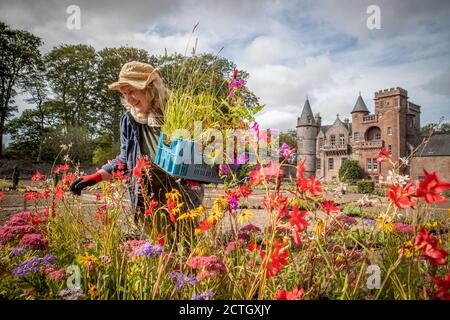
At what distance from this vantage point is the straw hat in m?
2.20

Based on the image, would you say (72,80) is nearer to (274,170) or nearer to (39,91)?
(39,91)

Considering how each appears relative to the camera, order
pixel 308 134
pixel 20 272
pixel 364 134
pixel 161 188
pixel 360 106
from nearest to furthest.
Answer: pixel 20 272 < pixel 161 188 < pixel 364 134 < pixel 360 106 < pixel 308 134

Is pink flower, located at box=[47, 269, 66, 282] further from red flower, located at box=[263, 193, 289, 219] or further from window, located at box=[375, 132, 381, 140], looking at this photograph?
window, located at box=[375, 132, 381, 140]

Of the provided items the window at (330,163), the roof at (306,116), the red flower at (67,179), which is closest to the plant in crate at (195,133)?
the red flower at (67,179)

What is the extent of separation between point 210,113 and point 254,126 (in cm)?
43

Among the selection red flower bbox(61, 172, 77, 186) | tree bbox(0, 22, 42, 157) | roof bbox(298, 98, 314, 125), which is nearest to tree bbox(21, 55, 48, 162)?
tree bbox(0, 22, 42, 157)

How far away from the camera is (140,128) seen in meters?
2.51

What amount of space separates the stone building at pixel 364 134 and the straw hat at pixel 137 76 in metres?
31.7

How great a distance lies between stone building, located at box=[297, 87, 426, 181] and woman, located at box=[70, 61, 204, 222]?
31476 millimetres

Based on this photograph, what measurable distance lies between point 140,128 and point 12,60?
27.1 meters

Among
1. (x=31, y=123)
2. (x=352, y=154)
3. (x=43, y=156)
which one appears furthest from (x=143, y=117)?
(x=352, y=154)

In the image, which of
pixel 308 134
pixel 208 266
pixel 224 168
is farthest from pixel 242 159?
pixel 308 134

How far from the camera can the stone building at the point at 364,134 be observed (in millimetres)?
35812
